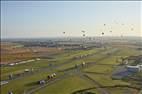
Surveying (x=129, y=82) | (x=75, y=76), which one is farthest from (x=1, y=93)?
(x=129, y=82)

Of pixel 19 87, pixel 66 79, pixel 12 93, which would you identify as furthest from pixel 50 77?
pixel 12 93

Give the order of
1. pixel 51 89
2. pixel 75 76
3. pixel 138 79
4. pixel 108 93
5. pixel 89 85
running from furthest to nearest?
pixel 75 76 < pixel 138 79 < pixel 89 85 < pixel 51 89 < pixel 108 93

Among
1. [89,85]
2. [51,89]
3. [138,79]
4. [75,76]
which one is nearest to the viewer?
[51,89]

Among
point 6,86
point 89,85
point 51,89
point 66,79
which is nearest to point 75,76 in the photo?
point 66,79

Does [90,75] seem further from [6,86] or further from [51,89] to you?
[6,86]

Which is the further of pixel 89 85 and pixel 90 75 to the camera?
pixel 90 75

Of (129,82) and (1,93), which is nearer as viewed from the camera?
(1,93)

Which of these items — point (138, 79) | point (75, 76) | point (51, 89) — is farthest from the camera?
point (75, 76)

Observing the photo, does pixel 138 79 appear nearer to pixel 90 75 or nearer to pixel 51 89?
pixel 90 75
